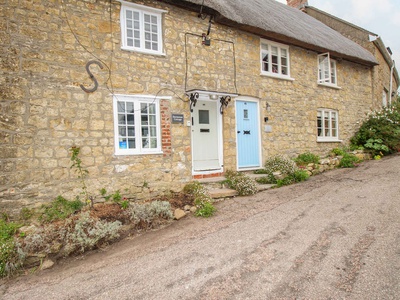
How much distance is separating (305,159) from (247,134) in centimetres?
272

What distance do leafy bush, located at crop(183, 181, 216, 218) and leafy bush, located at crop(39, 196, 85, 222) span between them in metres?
2.68

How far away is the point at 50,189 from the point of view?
223 inches

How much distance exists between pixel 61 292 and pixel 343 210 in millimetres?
5349

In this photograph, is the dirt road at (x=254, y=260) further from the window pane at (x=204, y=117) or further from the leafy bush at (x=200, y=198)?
the window pane at (x=204, y=117)


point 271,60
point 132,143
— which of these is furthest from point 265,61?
point 132,143

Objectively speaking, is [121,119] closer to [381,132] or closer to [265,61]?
[265,61]

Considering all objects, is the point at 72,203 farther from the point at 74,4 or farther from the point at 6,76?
the point at 74,4

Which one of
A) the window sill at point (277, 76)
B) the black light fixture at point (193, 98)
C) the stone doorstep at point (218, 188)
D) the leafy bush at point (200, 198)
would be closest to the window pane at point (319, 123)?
the window sill at point (277, 76)

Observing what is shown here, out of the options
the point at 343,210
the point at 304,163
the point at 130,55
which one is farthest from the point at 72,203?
the point at 304,163

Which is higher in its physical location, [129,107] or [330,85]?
[330,85]

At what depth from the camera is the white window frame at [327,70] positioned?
11267 mm

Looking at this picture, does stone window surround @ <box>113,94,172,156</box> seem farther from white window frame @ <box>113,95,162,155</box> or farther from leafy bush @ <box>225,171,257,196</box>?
leafy bush @ <box>225,171,257,196</box>

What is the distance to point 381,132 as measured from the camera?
39.1 ft

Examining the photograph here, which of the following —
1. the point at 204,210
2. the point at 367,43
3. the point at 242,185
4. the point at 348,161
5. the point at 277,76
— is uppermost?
the point at 367,43
